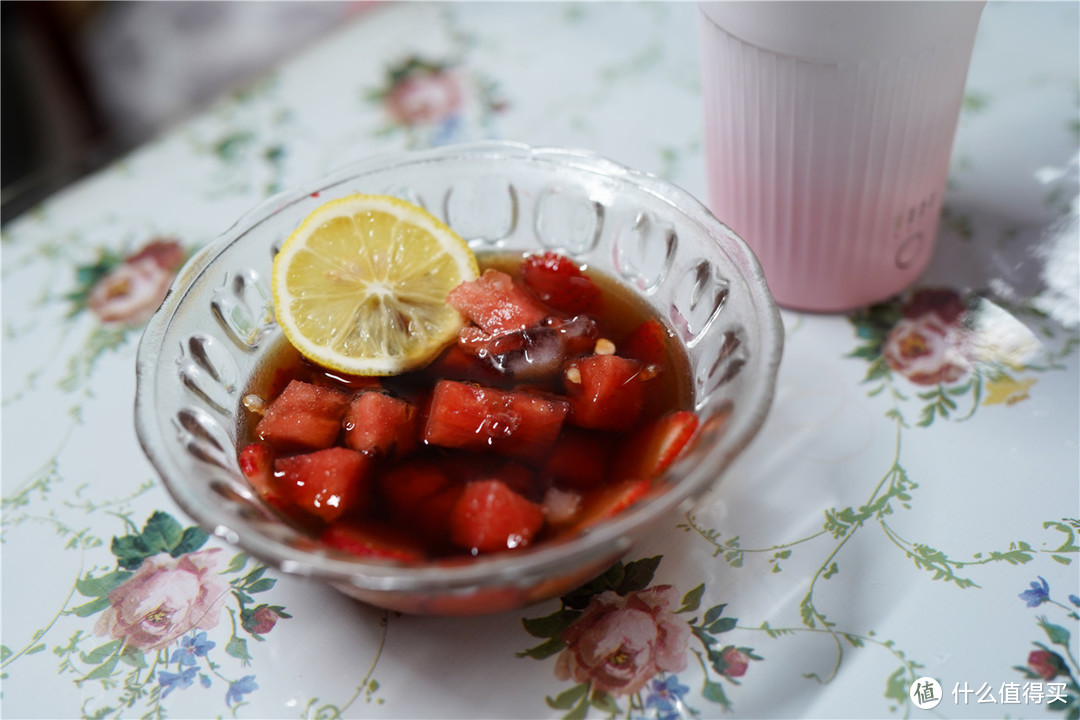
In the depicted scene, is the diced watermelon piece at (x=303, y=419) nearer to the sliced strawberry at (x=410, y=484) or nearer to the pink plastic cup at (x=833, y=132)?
the sliced strawberry at (x=410, y=484)

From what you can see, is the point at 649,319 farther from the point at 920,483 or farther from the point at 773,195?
the point at 920,483

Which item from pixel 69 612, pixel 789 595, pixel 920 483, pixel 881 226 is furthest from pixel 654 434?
pixel 69 612

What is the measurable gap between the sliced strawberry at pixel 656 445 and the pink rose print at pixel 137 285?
87 cm

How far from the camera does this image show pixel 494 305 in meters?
1.29

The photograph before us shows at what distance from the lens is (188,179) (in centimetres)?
182

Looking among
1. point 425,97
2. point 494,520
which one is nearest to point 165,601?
point 494,520

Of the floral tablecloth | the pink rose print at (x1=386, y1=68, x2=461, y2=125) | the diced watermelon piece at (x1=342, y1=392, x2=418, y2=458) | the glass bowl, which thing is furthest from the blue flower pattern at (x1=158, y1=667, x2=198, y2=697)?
the pink rose print at (x1=386, y1=68, x2=461, y2=125)

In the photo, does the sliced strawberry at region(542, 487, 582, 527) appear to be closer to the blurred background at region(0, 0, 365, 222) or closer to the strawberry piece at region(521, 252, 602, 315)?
the strawberry piece at region(521, 252, 602, 315)

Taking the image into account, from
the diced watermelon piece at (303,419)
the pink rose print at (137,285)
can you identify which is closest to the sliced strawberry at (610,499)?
the diced watermelon piece at (303,419)

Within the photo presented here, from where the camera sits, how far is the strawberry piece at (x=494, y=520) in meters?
1.00

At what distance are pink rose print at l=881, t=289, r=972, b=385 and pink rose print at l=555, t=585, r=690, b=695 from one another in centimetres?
51

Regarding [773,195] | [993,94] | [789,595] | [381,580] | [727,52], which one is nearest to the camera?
[381,580]

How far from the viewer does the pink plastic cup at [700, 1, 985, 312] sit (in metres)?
1.13

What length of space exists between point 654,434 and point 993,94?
3.66 feet
